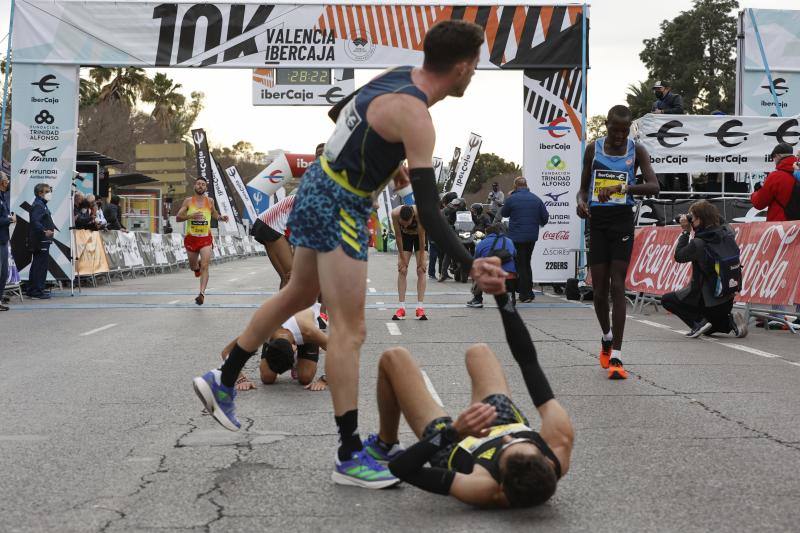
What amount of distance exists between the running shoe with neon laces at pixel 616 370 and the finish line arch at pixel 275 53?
11150 mm

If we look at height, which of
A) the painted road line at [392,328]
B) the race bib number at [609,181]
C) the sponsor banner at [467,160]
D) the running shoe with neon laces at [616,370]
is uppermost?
the sponsor banner at [467,160]

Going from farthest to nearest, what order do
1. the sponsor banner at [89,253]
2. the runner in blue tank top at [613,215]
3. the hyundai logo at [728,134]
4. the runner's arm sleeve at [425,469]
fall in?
the sponsor banner at [89,253], the hyundai logo at [728,134], the runner in blue tank top at [613,215], the runner's arm sleeve at [425,469]

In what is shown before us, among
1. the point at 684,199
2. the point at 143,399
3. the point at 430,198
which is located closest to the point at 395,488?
the point at 430,198

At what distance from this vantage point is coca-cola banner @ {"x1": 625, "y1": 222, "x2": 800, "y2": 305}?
10.9 meters

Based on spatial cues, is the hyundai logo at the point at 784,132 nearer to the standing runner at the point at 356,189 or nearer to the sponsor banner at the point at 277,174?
the sponsor banner at the point at 277,174

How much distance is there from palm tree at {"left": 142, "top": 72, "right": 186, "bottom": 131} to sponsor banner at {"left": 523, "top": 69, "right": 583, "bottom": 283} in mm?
44663

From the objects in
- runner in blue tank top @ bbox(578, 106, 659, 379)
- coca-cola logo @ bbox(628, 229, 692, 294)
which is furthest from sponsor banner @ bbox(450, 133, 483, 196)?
runner in blue tank top @ bbox(578, 106, 659, 379)

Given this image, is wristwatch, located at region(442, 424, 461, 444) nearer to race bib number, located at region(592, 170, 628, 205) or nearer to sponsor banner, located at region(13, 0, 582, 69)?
race bib number, located at region(592, 170, 628, 205)

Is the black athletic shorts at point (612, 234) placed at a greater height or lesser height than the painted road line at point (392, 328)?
greater

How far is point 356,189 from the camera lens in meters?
4.12

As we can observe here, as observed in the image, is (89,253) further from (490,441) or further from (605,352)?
(490,441)

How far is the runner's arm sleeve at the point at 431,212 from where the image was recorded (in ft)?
12.6

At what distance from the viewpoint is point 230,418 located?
4.58 m

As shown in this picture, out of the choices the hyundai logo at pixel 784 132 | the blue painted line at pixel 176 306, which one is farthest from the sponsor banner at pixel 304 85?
the hyundai logo at pixel 784 132
